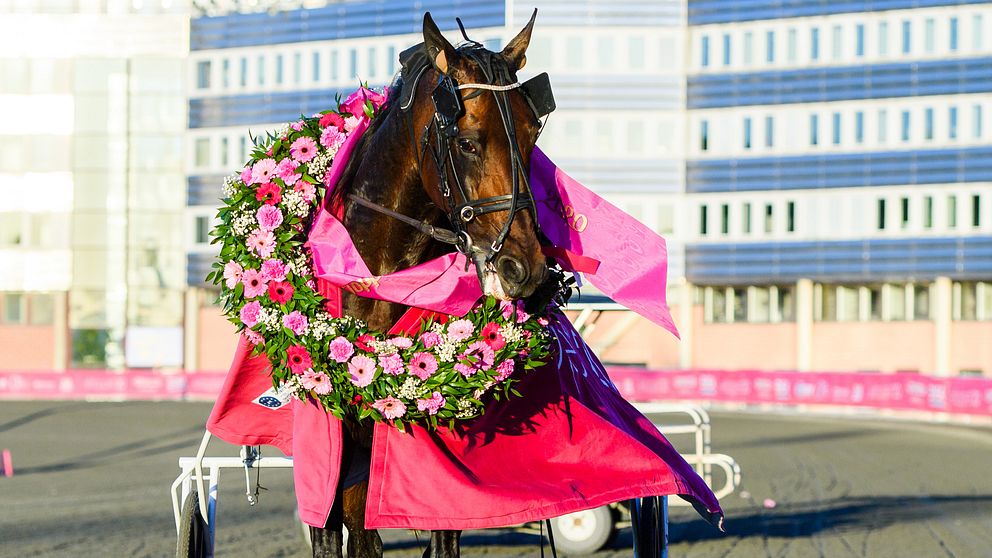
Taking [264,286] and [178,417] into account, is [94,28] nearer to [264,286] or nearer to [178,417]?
[178,417]

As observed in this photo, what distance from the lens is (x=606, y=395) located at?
594cm

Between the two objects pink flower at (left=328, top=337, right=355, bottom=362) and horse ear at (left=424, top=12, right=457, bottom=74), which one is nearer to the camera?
horse ear at (left=424, top=12, right=457, bottom=74)

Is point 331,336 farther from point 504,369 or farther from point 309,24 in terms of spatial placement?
point 309,24

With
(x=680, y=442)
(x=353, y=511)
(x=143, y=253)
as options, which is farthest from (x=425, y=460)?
(x=143, y=253)

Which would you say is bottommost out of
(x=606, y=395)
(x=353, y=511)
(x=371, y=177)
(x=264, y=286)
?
(x=353, y=511)

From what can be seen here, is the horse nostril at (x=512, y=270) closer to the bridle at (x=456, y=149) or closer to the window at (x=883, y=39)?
the bridle at (x=456, y=149)

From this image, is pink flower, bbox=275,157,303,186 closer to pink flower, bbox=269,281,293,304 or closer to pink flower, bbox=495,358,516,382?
pink flower, bbox=269,281,293,304

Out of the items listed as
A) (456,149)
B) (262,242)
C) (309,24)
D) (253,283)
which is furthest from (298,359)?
(309,24)

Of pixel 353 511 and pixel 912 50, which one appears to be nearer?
pixel 353 511

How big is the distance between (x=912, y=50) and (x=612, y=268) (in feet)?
144

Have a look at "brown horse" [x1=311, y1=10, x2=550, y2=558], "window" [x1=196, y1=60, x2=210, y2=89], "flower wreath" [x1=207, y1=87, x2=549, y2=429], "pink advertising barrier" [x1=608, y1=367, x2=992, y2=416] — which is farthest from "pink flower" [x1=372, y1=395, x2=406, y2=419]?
"window" [x1=196, y1=60, x2=210, y2=89]

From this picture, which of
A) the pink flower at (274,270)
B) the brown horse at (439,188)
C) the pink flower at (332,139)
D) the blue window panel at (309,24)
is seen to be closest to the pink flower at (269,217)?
the pink flower at (274,270)

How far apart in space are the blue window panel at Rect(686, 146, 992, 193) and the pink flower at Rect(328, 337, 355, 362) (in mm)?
44304

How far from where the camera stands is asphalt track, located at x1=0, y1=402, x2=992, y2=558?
11.1m
